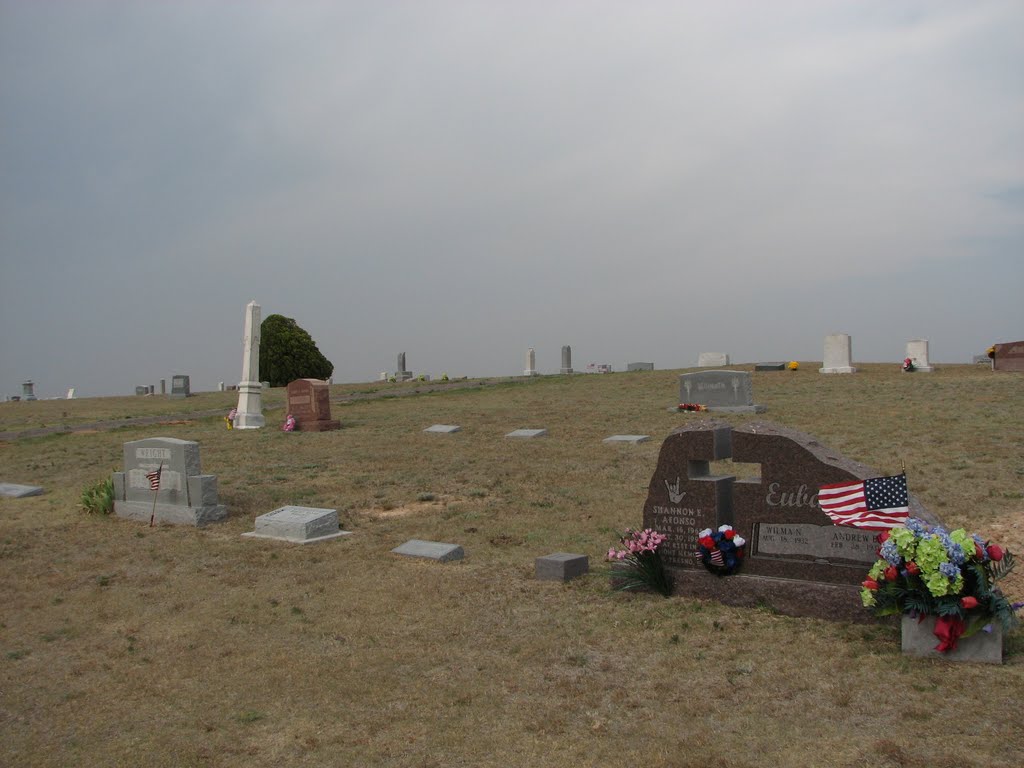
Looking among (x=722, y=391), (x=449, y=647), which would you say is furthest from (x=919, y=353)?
(x=449, y=647)

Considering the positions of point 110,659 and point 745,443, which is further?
point 745,443

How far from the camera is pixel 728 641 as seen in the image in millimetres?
6633

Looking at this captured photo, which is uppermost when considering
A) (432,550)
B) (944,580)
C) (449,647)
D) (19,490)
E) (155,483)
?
(155,483)

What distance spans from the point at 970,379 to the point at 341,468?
20581mm

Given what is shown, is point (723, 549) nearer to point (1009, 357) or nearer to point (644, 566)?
point (644, 566)

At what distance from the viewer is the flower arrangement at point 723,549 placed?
7.43 meters

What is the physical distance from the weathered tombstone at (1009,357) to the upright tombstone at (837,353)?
4708mm

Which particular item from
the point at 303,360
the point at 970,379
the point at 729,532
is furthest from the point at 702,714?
the point at 303,360

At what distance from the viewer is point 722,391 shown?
21844 millimetres

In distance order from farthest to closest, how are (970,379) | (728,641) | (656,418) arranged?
(970,379)
(656,418)
(728,641)

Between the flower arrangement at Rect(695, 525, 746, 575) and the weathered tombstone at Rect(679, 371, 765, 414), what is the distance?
559 inches

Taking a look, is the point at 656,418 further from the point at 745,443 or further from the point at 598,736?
the point at 598,736

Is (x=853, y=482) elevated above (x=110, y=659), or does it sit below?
above

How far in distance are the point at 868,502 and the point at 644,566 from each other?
7.06 ft
